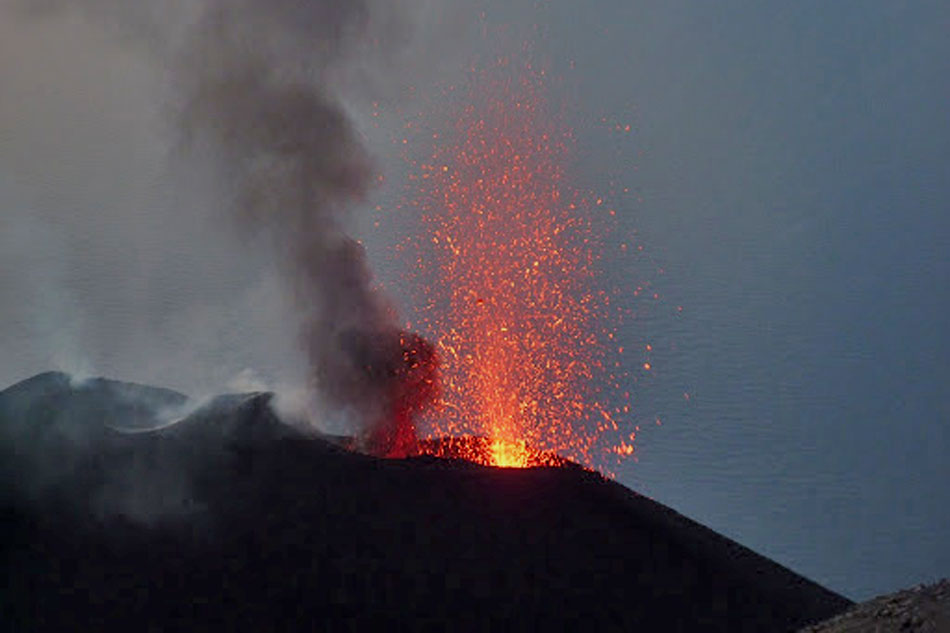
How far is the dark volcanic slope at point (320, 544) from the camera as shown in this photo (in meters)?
20.0

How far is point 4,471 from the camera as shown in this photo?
23438mm

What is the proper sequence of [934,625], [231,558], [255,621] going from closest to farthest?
[934,625], [255,621], [231,558]

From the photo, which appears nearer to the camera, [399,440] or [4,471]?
[4,471]

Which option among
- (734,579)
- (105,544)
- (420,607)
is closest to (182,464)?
(105,544)

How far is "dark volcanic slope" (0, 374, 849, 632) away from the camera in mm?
19953

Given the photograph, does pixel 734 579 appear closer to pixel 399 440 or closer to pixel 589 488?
pixel 589 488

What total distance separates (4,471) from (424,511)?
28.6 ft

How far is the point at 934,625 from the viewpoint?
13992mm

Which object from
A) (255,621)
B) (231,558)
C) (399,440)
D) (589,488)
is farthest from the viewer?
(399,440)

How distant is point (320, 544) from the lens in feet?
69.5

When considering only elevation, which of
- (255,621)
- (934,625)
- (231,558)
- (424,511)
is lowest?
(934,625)

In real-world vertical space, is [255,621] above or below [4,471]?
below

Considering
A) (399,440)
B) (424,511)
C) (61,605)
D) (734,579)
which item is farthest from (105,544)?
(734,579)

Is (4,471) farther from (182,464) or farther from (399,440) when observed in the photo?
(399,440)
